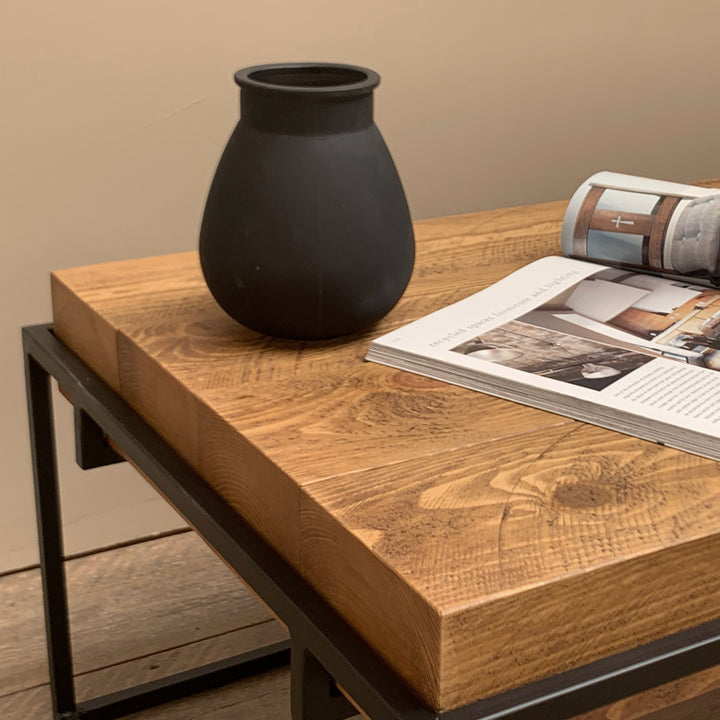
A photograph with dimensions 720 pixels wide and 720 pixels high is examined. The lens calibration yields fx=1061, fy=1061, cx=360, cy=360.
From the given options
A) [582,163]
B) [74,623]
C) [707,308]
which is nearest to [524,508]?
[707,308]

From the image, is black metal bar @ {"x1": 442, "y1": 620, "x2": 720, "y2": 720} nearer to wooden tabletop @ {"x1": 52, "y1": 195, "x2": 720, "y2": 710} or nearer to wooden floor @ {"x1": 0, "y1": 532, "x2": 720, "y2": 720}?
wooden tabletop @ {"x1": 52, "y1": 195, "x2": 720, "y2": 710}

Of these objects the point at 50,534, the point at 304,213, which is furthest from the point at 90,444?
the point at 304,213

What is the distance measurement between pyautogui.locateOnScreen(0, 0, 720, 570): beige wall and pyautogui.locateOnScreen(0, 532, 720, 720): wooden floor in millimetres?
67

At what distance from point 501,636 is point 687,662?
110 millimetres

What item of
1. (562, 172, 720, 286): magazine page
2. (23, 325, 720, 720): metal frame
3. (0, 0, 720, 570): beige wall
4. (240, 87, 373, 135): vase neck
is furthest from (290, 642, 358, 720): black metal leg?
(0, 0, 720, 570): beige wall

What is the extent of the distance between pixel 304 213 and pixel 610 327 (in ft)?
0.82

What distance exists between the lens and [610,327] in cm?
80

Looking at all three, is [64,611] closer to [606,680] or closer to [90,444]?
[90,444]

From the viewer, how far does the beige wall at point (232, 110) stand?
50.7 inches

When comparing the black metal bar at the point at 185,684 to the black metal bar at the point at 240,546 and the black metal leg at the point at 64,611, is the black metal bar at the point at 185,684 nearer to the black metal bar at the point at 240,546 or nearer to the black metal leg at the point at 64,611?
the black metal leg at the point at 64,611

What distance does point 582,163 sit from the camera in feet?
5.55

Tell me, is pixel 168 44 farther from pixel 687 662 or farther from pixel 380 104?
pixel 687 662

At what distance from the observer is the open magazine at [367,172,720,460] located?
674mm

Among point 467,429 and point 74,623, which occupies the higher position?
point 467,429
